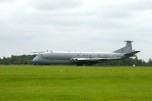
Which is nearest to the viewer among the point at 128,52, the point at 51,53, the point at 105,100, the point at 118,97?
the point at 105,100

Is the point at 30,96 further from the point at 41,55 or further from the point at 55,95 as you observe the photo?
the point at 41,55

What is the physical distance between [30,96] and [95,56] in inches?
3168

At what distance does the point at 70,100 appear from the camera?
16281 millimetres

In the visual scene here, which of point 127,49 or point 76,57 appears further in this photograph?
point 127,49

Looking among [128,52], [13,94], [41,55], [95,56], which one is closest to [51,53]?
[41,55]

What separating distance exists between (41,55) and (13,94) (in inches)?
3013

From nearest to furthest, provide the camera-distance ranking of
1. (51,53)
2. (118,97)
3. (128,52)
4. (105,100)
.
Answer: (105,100)
(118,97)
(51,53)
(128,52)

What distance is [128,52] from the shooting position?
339 ft

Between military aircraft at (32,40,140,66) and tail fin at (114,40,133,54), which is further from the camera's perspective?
tail fin at (114,40,133,54)

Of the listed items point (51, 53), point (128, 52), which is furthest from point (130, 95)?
point (128, 52)

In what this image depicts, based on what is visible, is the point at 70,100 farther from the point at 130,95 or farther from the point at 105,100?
the point at 130,95

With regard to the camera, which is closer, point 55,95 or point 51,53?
point 55,95

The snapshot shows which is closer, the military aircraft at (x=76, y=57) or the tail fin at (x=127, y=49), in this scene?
the military aircraft at (x=76, y=57)

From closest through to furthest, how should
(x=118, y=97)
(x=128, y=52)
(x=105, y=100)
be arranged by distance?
(x=105, y=100) → (x=118, y=97) → (x=128, y=52)
